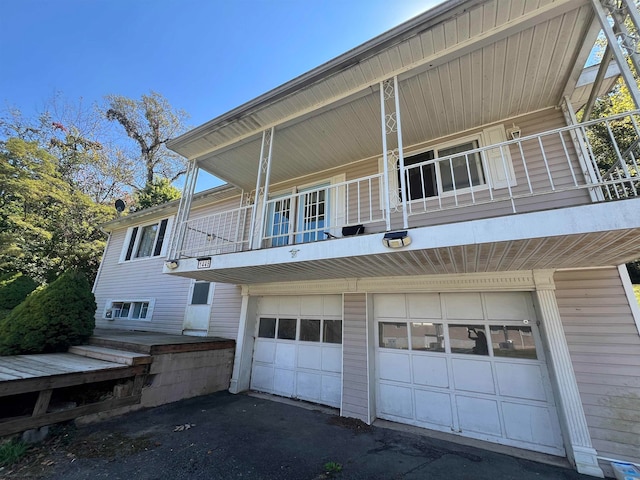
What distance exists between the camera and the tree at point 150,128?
18.2 metres

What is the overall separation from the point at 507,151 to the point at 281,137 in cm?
421

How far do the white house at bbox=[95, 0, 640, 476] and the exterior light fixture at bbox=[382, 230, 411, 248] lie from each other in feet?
0.06

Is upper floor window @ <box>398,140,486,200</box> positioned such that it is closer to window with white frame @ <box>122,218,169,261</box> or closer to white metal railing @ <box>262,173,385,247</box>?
white metal railing @ <box>262,173,385,247</box>

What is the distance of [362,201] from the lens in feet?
18.8

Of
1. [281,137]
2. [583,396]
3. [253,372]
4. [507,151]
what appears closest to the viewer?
[583,396]

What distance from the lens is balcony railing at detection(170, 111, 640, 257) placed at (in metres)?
3.34

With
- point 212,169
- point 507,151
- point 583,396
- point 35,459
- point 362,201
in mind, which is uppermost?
point 212,169

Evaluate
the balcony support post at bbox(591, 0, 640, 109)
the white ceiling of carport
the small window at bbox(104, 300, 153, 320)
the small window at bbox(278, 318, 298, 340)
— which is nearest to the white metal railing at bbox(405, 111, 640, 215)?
the white ceiling of carport

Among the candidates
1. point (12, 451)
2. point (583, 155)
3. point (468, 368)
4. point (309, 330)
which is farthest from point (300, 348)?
point (583, 155)

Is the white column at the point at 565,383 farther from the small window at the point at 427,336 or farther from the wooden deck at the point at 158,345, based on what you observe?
the wooden deck at the point at 158,345

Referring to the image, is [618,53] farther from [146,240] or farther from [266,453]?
[146,240]

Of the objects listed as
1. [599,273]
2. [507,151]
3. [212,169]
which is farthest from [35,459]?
[507,151]

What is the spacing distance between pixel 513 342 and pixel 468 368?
31.7 inches

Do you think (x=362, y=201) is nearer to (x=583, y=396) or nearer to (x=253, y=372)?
(x=583, y=396)
